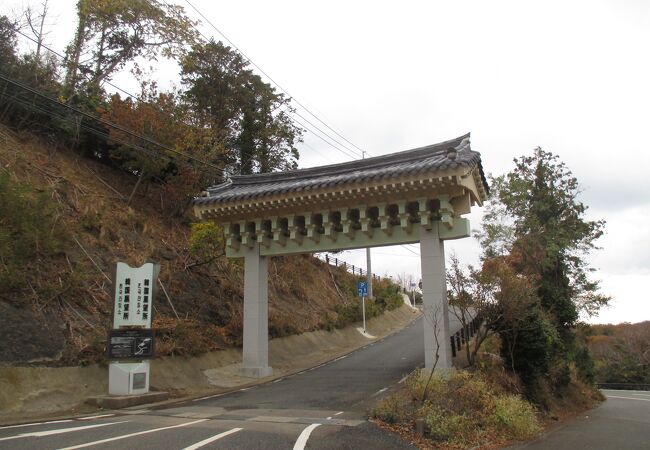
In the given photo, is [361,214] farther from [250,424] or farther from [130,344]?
[130,344]

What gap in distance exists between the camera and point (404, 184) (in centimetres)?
1197

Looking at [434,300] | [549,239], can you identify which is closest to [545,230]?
[549,239]

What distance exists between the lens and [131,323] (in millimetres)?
11414

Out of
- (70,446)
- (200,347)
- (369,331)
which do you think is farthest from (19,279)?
(369,331)

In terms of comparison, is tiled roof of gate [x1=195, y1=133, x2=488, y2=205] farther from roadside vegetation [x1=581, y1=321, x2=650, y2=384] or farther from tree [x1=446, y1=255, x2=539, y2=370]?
roadside vegetation [x1=581, y1=321, x2=650, y2=384]

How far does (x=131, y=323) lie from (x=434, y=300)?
7.77 metres

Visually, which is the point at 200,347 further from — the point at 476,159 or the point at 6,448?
the point at 476,159

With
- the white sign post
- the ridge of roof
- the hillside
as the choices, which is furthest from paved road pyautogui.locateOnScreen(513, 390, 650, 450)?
the hillside

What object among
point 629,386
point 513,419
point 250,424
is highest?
point 250,424

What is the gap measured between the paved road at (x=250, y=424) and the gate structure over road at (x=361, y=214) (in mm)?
2353

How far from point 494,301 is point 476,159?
3895mm

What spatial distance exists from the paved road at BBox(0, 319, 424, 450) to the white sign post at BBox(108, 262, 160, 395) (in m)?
1.16

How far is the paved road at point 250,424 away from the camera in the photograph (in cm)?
686

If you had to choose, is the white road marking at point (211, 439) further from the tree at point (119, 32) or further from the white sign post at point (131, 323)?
the tree at point (119, 32)
